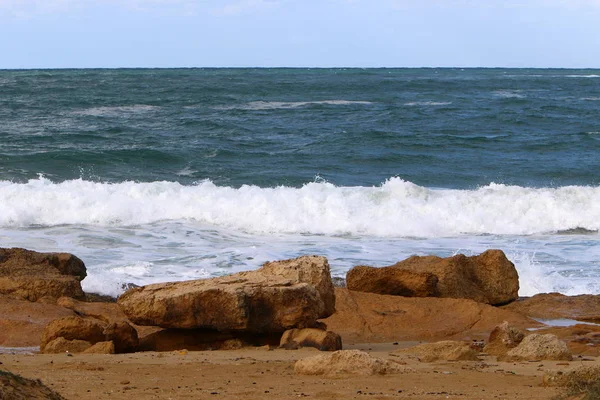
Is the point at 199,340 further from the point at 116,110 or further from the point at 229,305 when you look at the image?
the point at 116,110

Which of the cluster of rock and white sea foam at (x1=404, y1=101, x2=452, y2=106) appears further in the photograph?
white sea foam at (x1=404, y1=101, x2=452, y2=106)

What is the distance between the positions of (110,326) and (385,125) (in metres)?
22.8

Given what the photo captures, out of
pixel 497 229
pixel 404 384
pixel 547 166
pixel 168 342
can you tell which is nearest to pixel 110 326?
pixel 168 342

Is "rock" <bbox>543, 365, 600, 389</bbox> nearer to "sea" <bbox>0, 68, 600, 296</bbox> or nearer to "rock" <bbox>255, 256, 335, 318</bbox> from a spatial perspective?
"rock" <bbox>255, 256, 335, 318</bbox>

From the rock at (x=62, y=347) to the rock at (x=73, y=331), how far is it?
0.30ft

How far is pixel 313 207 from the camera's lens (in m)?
16.9

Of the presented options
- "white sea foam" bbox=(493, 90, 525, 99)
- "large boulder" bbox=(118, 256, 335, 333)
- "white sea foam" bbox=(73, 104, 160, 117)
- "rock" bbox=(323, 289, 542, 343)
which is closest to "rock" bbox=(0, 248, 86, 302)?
"large boulder" bbox=(118, 256, 335, 333)

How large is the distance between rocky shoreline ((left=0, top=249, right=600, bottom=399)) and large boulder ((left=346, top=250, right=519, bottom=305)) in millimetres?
15

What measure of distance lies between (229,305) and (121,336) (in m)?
0.93

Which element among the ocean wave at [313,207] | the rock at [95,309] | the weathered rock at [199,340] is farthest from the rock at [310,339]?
the ocean wave at [313,207]

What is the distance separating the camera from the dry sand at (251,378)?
515cm

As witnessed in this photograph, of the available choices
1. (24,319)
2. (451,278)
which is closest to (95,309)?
(24,319)

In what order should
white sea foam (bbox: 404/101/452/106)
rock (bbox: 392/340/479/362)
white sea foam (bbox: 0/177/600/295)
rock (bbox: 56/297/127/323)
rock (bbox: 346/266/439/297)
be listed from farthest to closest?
white sea foam (bbox: 404/101/452/106) < white sea foam (bbox: 0/177/600/295) < rock (bbox: 346/266/439/297) < rock (bbox: 56/297/127/323) < rock (bbox: 392/340/479/362)

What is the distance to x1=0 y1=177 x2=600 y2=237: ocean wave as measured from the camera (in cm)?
1582
